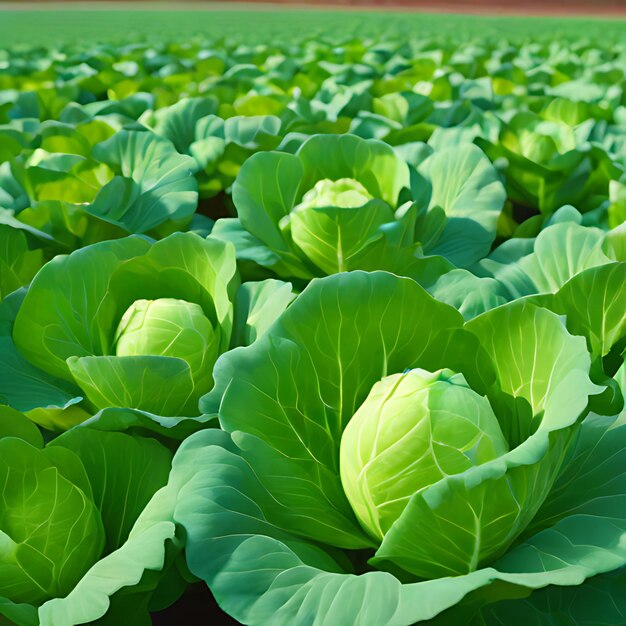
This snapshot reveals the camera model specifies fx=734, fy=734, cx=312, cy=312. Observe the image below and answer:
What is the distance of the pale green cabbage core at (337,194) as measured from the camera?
65.7 inches

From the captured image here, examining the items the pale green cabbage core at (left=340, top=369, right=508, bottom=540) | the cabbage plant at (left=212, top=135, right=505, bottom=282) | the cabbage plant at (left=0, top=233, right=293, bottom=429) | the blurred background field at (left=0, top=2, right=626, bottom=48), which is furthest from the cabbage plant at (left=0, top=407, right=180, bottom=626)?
the blurred background field at (left=0, top=2, right=626, bottom=48)

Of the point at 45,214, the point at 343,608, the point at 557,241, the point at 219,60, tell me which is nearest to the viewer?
the point at 343,608

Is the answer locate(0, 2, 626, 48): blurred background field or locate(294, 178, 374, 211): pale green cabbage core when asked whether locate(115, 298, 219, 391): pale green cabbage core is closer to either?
locate(294, 178, 374, 211): pale green cabbage core

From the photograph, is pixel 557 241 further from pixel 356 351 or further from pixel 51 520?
pixel 51 520

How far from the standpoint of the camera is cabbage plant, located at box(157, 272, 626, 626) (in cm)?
82

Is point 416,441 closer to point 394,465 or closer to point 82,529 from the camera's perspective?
point 394,465

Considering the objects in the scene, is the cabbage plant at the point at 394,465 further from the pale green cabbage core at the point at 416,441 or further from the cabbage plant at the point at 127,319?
the cabbage plant at the point at 127,319

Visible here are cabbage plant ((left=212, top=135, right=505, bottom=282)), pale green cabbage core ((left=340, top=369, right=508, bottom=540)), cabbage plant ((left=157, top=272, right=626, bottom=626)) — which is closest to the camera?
cabbage plant ((left=157, top=272, right=626, bottom=626))

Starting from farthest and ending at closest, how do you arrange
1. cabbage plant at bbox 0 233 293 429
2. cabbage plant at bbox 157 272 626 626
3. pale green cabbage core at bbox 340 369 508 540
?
cabbage plant at bbox 0 233 293 429 → pale green cabbage core at bbox 340 369 508 540 → cabbage plant at bbox 157 272 626 626

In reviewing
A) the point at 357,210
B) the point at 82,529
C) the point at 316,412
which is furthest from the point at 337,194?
the point at 82,529

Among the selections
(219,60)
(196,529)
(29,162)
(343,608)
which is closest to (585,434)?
(343,608)

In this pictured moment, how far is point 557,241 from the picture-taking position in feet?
4.81

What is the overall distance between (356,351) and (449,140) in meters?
1.33

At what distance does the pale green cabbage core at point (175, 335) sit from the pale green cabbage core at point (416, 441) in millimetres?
384
